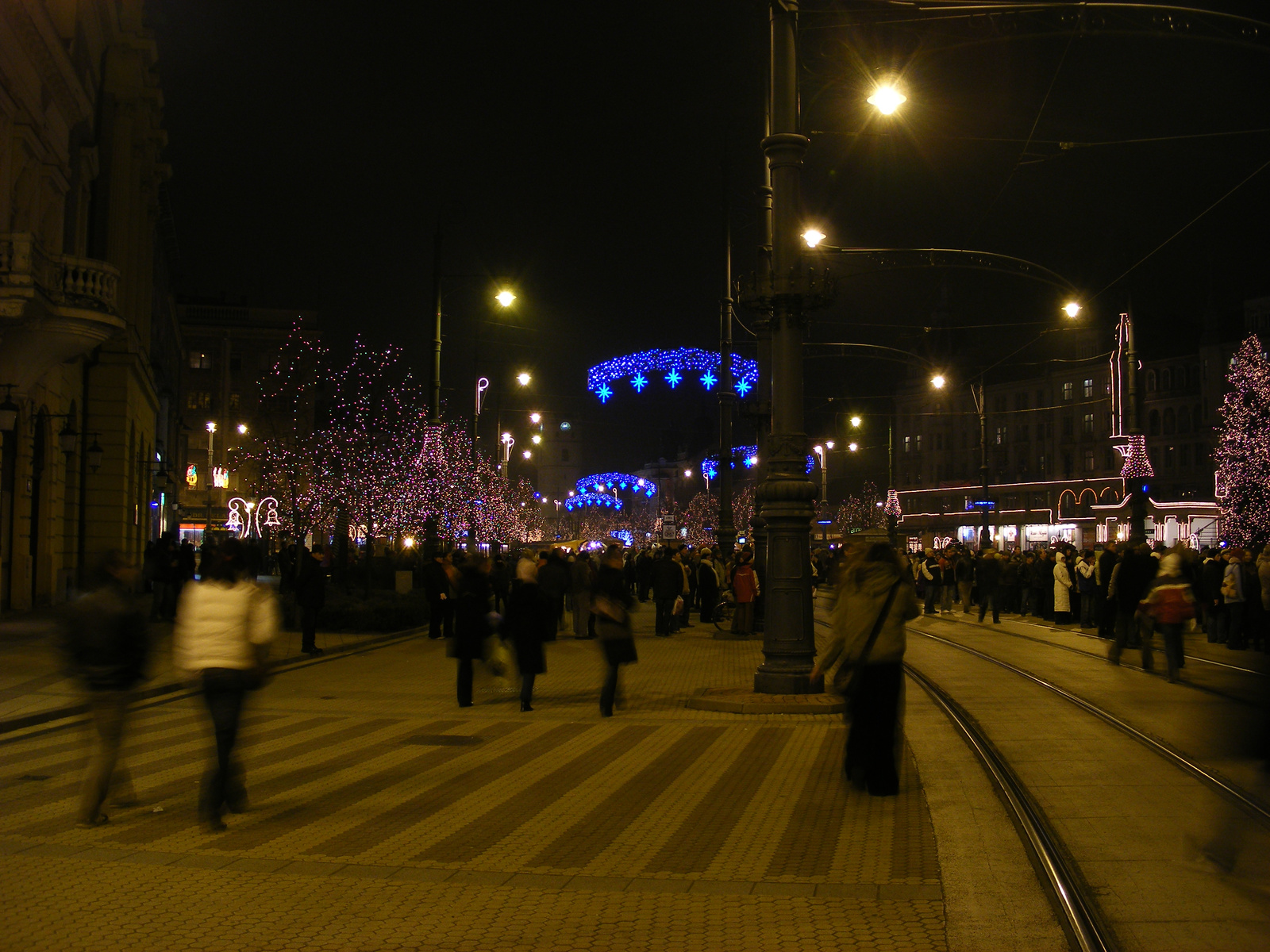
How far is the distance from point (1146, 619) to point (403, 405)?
35.3m

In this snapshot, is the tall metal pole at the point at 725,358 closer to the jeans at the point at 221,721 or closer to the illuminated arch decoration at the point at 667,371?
the illuminated arch decoration at the point at 667,371

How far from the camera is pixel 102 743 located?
7.85m

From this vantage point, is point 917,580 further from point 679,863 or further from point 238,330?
point 238,330

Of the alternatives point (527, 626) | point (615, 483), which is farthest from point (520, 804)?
point (615, 483)

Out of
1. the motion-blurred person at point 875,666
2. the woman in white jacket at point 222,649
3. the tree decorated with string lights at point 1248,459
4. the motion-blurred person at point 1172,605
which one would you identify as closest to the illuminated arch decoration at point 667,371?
the motion-blurred person at point 1172,605

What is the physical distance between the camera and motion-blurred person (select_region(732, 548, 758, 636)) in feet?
82.5

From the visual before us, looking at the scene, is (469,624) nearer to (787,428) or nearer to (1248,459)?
(787,428)

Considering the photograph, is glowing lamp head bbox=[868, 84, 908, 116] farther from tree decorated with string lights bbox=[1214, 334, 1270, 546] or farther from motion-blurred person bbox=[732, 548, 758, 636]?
tree decorated with string lights bbox=[1214, 334, 1270, 546]

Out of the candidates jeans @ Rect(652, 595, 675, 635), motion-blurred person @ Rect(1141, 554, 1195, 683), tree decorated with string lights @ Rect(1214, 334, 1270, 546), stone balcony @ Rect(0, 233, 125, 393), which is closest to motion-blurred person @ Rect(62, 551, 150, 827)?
motion-blurred person @ Rect(1141, 554, 1195, 683)

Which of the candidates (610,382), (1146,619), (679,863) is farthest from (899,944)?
(610,382)

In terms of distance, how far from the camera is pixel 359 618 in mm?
24875

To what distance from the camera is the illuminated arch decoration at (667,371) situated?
30266 millimetres

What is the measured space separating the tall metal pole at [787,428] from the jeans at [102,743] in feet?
26.0

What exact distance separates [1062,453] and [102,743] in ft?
304
